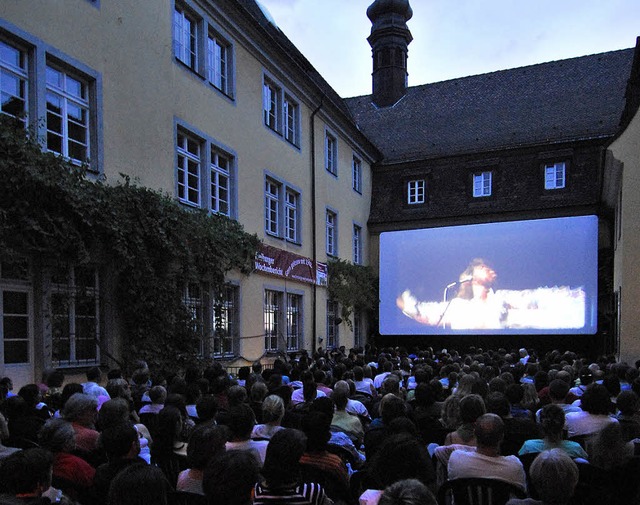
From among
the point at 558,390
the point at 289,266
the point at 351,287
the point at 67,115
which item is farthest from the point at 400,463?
the point at 351,287

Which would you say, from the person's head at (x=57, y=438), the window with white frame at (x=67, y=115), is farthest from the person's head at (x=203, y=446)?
the window with white frame at (x=67, y=115)

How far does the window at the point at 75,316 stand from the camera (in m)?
8.77

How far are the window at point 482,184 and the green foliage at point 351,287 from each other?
527 centimetres

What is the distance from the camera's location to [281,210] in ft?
54.4

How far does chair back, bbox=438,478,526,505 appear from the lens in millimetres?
3305

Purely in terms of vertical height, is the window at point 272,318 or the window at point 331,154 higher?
the window at point 331,154

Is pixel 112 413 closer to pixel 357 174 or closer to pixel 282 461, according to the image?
pixel 282 461

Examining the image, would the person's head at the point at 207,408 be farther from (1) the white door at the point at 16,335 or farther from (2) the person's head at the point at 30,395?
(1) the white door at the point at 16,335

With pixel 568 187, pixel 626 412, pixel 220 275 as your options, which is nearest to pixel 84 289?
pixel 220 275

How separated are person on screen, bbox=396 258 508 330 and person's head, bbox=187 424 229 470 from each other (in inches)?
730

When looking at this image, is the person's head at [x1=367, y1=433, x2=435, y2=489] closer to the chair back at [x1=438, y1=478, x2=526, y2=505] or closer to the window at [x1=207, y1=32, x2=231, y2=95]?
the chair back at [x1=438, y1=478, x2=526, y2=505]

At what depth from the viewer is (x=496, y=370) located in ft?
28.9

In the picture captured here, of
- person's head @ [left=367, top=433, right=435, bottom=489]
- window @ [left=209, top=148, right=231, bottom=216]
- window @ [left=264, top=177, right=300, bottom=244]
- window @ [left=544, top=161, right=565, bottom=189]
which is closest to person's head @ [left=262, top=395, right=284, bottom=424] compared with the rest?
person's head @ [left=367, top=433, right=435, bottom=489]

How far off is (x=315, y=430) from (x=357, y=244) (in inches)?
793
